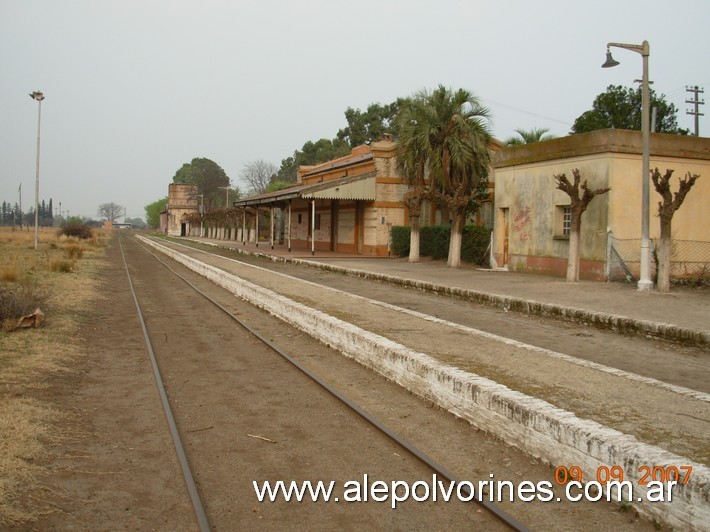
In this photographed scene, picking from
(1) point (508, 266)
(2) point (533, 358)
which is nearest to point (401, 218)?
(1) point (508, 266)

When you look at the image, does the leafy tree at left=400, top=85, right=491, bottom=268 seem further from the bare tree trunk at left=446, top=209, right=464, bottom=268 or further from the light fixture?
the light fixture

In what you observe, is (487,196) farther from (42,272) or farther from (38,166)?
(38,166)

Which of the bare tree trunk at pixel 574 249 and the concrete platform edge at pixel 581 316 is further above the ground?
the bare tree trunk at pixel 574 249

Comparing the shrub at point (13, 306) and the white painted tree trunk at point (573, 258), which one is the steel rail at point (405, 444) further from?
the white painted tree trunk at point (573, 258)

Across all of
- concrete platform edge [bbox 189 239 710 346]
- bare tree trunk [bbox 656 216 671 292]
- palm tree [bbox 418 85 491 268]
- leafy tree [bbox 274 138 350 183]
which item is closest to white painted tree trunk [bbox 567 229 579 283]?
bare tree trunk [bbox 656 216 671 292]

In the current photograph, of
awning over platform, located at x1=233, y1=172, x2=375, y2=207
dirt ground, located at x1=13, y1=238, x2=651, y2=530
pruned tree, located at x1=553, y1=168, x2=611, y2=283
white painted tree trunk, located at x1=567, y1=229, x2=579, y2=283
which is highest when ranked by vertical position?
awning over platform, located at x1=233, y1=172, x2=375, y2=207

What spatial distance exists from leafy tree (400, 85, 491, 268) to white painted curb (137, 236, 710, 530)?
2146cm

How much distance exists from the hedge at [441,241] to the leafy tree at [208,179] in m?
81.0

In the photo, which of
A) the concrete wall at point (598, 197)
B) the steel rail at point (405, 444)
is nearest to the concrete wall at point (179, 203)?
the concrete wall at point (598, 197)

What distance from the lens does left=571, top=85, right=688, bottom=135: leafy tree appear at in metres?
50.1

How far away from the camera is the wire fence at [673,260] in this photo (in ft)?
61.1

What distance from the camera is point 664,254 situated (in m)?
15.8

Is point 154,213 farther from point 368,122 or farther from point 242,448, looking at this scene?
point 242,448

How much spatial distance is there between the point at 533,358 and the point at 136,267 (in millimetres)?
25188
